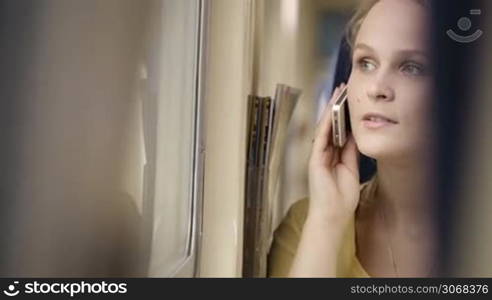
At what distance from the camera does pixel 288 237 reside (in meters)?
1.04

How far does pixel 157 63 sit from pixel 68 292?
0.42m

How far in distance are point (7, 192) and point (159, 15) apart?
48cm

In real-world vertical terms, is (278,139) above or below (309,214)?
above

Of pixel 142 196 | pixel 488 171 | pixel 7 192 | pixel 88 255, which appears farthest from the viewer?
pixel 488 171

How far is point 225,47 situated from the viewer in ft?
3.53

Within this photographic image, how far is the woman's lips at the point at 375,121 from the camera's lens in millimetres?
1026

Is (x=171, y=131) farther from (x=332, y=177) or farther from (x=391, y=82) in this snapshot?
(x=391, y=82)

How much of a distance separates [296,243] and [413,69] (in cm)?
44

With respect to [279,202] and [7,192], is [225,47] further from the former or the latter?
[7,192]

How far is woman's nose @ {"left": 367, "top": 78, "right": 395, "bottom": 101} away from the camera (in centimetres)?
102

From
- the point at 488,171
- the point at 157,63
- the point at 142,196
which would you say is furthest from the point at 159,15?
the point at 488,171

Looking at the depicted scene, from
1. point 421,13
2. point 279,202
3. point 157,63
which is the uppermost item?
point 421,13

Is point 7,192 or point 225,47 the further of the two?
point 225,47

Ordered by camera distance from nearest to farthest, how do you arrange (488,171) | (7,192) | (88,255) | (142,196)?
(7,192)
(88,255)
(142,196)
(488,171)
